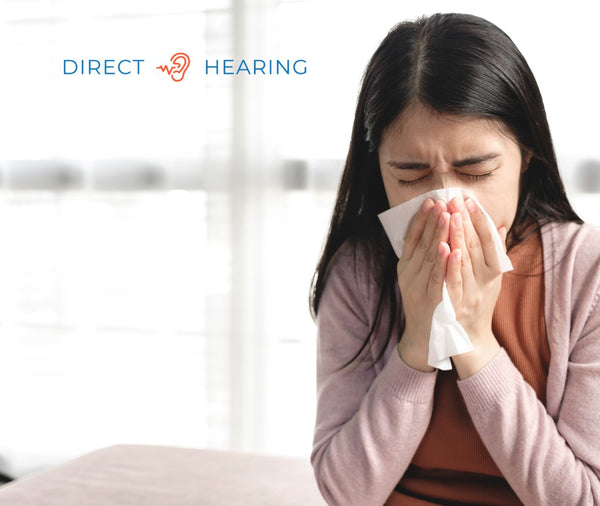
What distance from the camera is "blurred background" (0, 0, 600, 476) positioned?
2191mm

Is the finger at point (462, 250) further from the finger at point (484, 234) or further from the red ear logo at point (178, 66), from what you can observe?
the red ear logo at point (178, 66)

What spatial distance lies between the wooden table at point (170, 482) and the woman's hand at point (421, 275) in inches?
16.4

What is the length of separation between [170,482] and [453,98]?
2.86 feet

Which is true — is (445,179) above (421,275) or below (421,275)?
above

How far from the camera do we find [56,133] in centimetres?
262

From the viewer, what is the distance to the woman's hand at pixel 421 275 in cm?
101

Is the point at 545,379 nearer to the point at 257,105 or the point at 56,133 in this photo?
the point at 257,105

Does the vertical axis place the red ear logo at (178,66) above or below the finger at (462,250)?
above

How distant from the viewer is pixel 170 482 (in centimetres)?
141

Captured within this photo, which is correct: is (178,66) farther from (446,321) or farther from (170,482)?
(446,321)

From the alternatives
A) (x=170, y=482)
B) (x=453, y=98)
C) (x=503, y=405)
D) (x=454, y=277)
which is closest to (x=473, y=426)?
(x=503, y=405)

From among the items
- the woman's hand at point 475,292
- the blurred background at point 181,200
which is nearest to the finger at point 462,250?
the woman's hand at point 475,292

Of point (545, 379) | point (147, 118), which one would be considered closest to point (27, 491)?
point (545, 379)

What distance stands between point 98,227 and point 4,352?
2.05 feet
